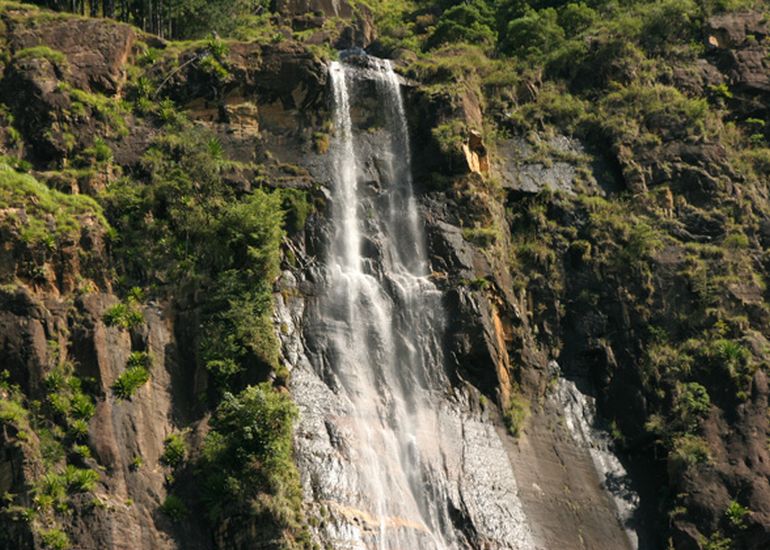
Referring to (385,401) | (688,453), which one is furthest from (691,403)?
(385,401)

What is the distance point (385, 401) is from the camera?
94.7 ft

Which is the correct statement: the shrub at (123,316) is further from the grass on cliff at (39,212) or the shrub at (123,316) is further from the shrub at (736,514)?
the shrub at (736,514)

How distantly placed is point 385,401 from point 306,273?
16.5ft

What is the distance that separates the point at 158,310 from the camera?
27406mm

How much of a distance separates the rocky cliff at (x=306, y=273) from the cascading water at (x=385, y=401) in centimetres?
63

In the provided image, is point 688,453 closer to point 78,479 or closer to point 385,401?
point 385,401

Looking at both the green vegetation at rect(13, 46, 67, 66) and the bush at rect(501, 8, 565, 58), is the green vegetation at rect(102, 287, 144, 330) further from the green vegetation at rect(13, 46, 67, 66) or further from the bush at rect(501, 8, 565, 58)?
the bush at rect(501, 8, 565, 58)

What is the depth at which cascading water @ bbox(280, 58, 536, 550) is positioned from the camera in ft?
85.0

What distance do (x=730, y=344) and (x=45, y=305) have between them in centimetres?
2152

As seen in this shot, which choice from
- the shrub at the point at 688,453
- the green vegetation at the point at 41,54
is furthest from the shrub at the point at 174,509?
the green vegetation at the point at 41,54

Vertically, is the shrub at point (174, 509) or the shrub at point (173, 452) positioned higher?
the shrub at point (173, 452)

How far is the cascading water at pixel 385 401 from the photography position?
25.9 metres

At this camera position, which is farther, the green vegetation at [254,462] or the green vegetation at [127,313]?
the green vegetation at [127,313]

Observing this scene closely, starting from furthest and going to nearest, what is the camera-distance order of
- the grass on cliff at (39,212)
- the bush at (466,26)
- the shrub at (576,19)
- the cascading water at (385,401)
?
the bush at (466,26)
the shrub at (576,19)
the cascading water at (385,401)
the grass on cliff at (39,212)
